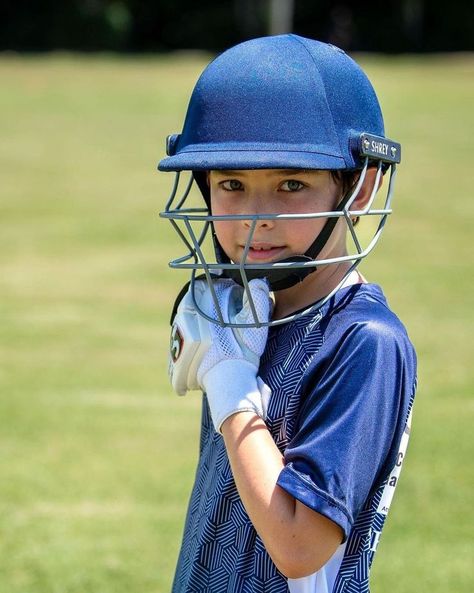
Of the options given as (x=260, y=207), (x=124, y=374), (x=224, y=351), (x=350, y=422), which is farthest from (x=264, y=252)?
(x=124, y=374)

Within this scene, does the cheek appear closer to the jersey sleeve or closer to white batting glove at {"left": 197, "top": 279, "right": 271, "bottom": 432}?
white batting glove at {"left": 197, "top": 279, "right": 271, "bottom": 432}

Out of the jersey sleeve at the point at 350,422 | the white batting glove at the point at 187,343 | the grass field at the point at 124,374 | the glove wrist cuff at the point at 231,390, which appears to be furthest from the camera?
the grass field at the point at 124,374

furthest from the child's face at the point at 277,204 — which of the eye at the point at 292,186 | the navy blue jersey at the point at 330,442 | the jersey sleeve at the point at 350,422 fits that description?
the jersey sleeve at the point at 350,422

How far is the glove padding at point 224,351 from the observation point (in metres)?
1.98

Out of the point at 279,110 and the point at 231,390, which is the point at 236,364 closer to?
the point at 231,390

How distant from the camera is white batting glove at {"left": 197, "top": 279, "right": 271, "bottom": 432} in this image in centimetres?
197

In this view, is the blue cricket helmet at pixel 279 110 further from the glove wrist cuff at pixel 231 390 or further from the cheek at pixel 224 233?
the glove wrist cuff at pixel 231 390

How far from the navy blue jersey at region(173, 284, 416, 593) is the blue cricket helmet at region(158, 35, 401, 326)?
9 centimetres

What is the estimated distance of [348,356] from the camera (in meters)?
1.88

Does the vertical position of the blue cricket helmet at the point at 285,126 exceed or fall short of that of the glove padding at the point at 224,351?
it exceeds it

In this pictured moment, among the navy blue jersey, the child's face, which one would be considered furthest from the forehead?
the navy blue jersey

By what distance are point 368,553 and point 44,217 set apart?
12.1 m

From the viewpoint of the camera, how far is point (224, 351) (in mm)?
2037

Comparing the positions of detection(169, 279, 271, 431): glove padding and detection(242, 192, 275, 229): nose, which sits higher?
detection(242, 192, 275, 229): nose
